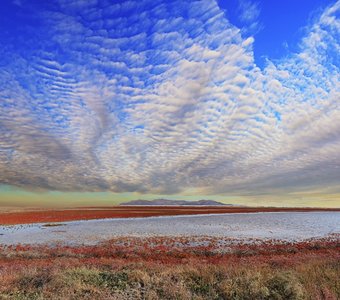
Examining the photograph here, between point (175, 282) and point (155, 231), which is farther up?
point (155, 231)

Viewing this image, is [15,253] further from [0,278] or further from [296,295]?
[296,295]

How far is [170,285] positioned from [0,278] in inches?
261

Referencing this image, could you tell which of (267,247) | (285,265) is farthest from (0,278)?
(267,247)

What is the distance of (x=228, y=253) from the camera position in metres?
21.5

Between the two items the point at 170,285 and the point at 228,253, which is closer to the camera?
the point at 170,285

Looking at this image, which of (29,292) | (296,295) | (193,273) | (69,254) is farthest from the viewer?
(69,254)

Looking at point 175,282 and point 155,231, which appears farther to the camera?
point 155,231

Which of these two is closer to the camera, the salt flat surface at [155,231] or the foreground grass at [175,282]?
the foreground grass at [175,282]

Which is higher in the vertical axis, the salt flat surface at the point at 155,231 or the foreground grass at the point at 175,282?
the salt flat surface at the point at 155,231

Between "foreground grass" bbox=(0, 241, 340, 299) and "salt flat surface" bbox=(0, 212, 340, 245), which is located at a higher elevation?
"salt flat surface" bbox=(0, 212, 340, 245)

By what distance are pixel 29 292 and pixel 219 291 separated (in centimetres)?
671

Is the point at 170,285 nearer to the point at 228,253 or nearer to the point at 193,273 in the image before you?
the point at 193,273

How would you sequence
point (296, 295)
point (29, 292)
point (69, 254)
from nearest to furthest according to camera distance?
point (296, 295), point (29, 292), point (69, 254)

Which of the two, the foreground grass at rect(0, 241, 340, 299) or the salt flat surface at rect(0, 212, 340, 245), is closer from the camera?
the foreground grass at rect(0, 241, 340, 299)
